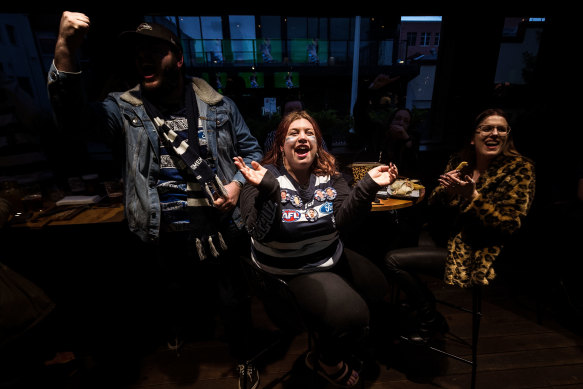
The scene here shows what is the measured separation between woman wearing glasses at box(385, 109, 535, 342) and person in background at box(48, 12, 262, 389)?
1.22m

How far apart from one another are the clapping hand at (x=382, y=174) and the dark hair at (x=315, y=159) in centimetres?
34

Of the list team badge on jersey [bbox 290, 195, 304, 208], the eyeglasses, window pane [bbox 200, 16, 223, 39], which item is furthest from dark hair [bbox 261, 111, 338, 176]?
window pane [bbox 200, 16, 223, 39]

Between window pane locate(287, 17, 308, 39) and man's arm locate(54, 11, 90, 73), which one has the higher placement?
window pane locate(287, 17, 308, 39)

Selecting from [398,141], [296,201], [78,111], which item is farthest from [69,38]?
[398,141]

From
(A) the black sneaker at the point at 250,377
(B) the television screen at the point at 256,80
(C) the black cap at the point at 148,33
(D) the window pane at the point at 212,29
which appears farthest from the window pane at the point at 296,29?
(A) the black sneaker at the point at 250,377

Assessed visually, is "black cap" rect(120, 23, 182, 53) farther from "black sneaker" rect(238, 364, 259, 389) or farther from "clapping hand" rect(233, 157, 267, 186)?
"black sneaker" rect(238, 364, 259, 389)

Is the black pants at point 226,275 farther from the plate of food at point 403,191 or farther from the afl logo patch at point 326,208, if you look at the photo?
the plate of food at point 403,191

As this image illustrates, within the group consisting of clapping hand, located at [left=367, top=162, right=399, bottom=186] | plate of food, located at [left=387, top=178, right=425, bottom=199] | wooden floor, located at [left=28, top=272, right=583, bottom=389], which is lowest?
wooden floor, located at [left=28, top=272, right=583, bottom=389]

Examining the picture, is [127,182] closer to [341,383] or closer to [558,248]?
[341,383]

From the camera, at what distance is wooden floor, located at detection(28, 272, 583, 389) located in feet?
6.31

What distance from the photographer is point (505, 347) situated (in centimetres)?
217

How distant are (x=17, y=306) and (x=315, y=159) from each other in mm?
1863

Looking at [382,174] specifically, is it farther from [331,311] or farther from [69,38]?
[69,38]

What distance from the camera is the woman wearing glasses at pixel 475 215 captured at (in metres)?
1.69
